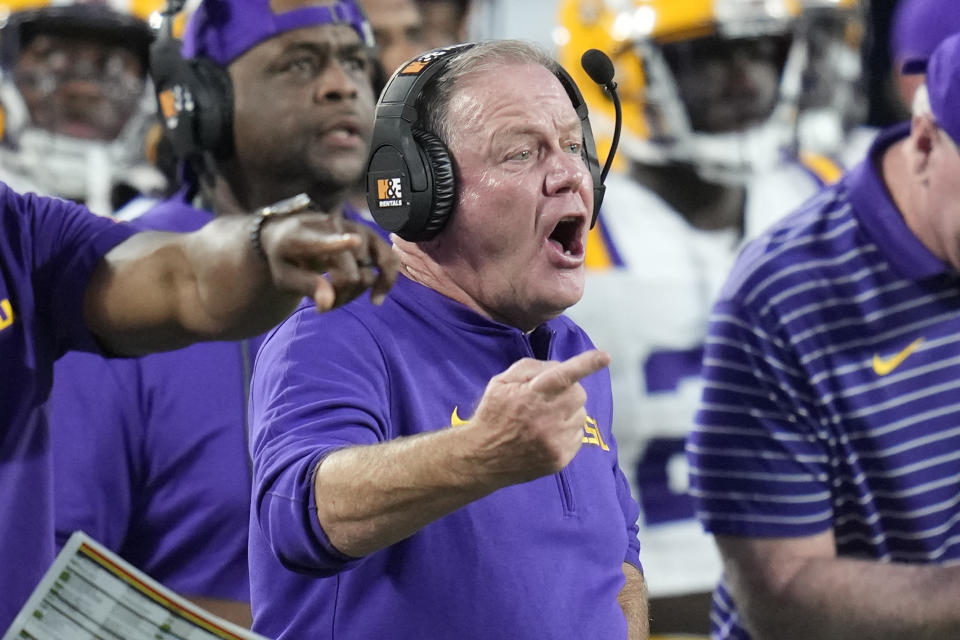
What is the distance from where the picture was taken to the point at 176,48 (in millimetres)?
2816

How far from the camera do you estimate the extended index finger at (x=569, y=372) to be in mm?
1388

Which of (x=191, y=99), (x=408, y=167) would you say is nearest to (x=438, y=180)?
(x=408, y=167)

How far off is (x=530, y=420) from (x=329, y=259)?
0.74ft

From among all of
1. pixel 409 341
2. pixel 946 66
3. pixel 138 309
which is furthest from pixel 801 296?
pixel 138 309

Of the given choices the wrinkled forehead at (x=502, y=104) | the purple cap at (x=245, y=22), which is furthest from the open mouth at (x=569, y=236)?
the purple cap at (x=245, y=22)

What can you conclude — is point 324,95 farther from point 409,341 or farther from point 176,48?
point 409,341

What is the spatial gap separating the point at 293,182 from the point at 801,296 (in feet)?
3.19

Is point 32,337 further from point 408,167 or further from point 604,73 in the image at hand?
point 604,73

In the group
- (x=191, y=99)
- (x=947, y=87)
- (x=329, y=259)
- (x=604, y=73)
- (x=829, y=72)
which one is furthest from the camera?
(x=829, y=72)

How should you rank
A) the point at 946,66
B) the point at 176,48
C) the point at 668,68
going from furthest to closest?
the point at 668,68 → the point at 176,48 → the point at 946,66

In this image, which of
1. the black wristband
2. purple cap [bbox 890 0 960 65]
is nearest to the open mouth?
the black wristband

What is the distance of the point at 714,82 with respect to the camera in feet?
14.8

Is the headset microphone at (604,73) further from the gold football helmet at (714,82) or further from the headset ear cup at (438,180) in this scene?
the gold football helmet at (714,82)

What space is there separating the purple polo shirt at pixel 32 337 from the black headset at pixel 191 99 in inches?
35.6
